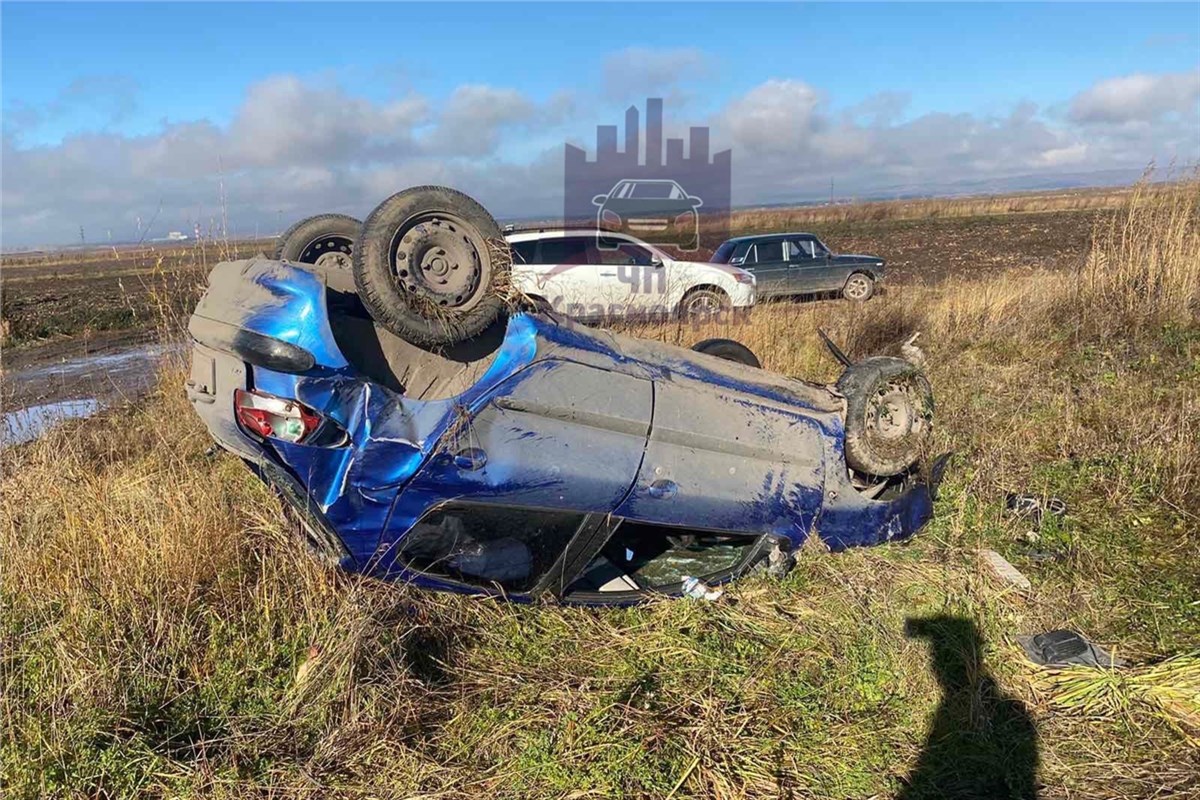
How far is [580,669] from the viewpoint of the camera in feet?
9.14

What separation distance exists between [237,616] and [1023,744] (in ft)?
9.51

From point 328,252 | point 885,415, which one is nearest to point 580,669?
point 885,415

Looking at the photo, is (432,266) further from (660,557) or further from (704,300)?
(704,300)

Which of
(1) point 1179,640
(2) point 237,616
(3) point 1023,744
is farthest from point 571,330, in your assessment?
(1) point 1179,640

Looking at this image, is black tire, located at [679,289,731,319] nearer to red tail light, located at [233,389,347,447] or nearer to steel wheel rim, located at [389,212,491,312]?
steel wheel rim, located at [389,212,491,312]

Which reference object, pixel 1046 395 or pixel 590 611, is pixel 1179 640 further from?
pixel 1046 395

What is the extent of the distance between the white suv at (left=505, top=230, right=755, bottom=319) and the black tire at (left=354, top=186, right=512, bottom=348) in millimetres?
6897

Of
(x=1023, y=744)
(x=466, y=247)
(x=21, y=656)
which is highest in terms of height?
(x=466, y=247)

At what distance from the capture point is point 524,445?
8.80ft

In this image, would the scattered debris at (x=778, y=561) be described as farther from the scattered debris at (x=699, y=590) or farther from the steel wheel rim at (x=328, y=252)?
the steel wheel rim at (x=328, y=252)

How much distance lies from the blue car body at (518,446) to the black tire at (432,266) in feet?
0.62

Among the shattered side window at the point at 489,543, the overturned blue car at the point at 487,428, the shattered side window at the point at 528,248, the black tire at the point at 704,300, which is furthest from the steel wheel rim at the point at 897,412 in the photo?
the shattered side window at the point at 528,248

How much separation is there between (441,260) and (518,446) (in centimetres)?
81

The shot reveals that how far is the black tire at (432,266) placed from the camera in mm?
2648
